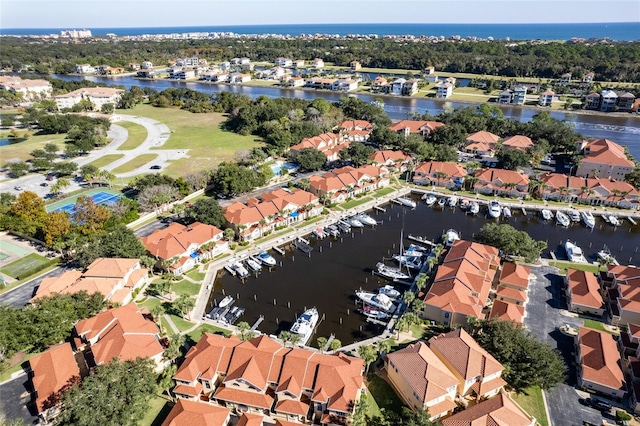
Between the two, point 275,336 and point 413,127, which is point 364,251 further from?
point 413,127

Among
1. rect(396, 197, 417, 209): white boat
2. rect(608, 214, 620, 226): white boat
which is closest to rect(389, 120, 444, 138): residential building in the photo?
rect(396, 197, 417, 209): white boat

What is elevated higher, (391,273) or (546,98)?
(546,98)

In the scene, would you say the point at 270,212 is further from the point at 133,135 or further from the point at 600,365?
the point at 133,135

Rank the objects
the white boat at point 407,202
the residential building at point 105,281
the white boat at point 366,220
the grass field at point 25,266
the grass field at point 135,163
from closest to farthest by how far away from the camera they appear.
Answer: the residential building at point 105,281, the grass field at point 25,266, the white boat at point 366,220, the white boat at point 407,202, the grass field at point 135,163

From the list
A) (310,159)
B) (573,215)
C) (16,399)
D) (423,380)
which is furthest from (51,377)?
(573,215)

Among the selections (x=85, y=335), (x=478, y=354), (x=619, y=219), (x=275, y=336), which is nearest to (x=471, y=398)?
(x=478, y=354)

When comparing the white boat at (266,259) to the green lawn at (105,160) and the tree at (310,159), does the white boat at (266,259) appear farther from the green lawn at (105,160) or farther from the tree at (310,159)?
the green lawn at (105,160)

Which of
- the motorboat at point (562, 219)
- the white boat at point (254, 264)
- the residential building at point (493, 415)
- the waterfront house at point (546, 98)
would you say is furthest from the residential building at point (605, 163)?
the waterfront house at point (546, 98)
